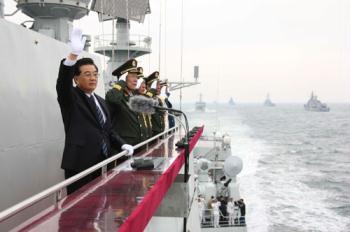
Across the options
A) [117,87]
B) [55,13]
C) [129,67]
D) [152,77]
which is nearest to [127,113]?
[117,87]

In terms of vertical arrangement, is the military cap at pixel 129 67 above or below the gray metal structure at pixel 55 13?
below

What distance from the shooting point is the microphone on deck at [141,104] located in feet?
11.7

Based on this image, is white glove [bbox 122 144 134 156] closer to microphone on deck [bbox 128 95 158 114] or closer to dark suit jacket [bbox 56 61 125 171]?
dark suit jacket [bbox 56 61 125 171]

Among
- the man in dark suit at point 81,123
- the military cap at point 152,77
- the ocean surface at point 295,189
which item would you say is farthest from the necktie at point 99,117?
the ocean surface at point 295,189

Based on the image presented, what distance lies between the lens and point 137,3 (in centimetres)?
2455

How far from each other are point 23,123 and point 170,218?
2.13m

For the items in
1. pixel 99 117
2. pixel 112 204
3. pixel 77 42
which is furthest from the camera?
pixel 99 117

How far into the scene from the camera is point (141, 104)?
359 cm

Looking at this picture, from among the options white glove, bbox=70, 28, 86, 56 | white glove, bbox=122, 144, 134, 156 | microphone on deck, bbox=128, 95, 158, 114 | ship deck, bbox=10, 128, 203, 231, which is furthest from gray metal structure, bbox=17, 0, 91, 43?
ship deck, bbox=10, 128, 203, 231

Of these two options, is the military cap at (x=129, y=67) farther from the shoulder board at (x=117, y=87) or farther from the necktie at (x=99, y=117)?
the necktie at (x=99, y=117)

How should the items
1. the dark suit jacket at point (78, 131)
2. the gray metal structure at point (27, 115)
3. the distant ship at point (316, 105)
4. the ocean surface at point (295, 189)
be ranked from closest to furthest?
the dark suit jacket at point (78, 131) < the gray metal structure at point (27, 115) < the ocean surface at point (295, 189) < the distant ship at point (316, 105)

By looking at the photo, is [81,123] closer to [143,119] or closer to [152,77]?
[143,119]

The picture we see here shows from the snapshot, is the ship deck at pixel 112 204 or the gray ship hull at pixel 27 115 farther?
the gray ship hull at pixel 27 115

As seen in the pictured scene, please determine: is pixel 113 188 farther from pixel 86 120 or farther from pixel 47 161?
pixel 47 161
